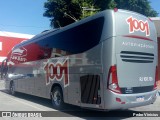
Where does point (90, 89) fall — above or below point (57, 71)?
below

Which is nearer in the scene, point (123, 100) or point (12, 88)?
point (123, 100)

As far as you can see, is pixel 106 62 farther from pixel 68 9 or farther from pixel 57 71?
pixel 68 9

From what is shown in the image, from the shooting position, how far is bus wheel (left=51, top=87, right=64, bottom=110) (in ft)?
35.6

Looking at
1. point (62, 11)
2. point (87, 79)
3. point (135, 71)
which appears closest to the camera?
point (135, 71)

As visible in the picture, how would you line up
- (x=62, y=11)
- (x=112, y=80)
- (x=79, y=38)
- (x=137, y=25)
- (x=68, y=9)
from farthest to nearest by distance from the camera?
(x=68, y=9)
(x=62, y=11)
(x=79, y=38)
(x=137, y=25)
(x=112, y=80)

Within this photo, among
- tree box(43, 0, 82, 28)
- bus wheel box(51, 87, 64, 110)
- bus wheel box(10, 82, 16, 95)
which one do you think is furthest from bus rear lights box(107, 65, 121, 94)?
tree box(43, 0, 82, 28)

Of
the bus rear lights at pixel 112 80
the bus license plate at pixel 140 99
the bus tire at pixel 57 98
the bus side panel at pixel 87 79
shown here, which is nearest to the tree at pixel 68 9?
the bus tire at pixel 57 98

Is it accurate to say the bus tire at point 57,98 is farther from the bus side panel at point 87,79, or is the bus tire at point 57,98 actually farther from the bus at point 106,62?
the bus side panel at point 87,79

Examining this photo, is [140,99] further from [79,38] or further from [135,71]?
[79,38]

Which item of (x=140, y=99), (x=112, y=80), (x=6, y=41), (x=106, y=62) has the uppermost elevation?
(x=6, y=41)

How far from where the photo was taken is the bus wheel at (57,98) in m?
10.9

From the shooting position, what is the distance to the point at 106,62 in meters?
8.33

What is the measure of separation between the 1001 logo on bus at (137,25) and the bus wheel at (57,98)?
3975mm

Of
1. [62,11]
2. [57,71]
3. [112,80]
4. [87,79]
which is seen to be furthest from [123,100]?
[62,11]
